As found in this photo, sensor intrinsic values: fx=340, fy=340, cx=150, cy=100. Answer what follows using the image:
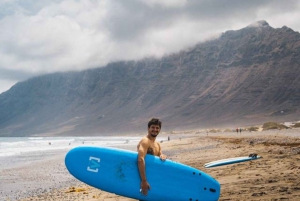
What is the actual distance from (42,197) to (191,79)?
168693 millimetres

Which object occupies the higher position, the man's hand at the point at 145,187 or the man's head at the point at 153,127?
the man's head at the point at 153,127

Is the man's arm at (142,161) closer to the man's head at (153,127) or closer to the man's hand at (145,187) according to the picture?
the man's hand at (145,187)

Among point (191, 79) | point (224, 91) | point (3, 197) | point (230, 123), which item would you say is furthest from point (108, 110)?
point (3, 197)

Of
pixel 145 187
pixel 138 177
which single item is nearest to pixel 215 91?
pixel 138 177

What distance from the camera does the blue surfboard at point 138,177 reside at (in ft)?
17.4

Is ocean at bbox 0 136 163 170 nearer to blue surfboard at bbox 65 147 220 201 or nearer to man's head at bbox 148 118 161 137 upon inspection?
blue surfboard at bbox 65 147 220 201

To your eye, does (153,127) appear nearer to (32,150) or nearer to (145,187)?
(145,187)

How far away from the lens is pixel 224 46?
184 meters

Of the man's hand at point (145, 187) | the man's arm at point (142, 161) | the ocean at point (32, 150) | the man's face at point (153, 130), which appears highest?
the man's face at point (153, 130)

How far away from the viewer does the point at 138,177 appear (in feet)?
17.3

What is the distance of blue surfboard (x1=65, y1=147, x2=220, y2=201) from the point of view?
5.31 m

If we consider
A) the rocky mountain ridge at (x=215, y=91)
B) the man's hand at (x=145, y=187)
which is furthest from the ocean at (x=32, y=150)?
the rocky mountain ridge at (x=215, y=91)

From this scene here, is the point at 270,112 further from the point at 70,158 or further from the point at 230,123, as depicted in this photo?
the point at 70,158

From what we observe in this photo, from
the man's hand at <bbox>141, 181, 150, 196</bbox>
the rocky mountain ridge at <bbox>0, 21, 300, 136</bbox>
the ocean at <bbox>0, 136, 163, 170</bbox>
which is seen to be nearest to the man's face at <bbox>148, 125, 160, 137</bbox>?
the man's hand at <bbox>141, 181, 150, 196</bbox>
